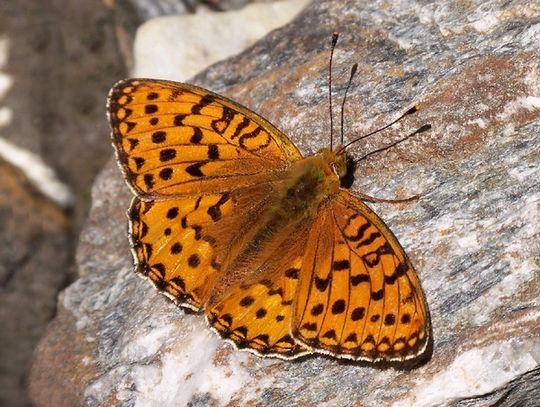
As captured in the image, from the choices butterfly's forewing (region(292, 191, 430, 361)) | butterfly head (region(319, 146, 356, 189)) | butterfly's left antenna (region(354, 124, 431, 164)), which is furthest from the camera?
butterfly's left antenna (region(354, 124, 431, 164))

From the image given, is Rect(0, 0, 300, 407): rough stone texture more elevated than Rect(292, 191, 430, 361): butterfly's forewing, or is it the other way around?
Rect(0, 0, 300, 407): rough stone texture

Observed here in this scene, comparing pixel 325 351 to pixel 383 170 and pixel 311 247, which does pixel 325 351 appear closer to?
pixel 311 247

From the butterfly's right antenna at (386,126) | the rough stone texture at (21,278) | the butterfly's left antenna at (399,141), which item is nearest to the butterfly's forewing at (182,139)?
the butterfly's right antenna at (386,126)

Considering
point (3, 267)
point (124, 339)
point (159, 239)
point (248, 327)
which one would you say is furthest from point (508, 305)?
point (3, 267)

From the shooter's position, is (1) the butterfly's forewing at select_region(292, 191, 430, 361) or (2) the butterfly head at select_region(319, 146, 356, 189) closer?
(1) the butterfly's forewing at select_region(292, 191, 430, 361)

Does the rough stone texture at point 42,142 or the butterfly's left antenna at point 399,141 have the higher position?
the rough stone texture at point 42,142

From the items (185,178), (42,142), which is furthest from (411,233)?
(42,142)

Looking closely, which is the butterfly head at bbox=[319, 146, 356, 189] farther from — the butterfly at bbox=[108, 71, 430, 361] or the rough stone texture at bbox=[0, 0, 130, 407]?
the rough stone texture at bbox=[0, 0, 130, 407]

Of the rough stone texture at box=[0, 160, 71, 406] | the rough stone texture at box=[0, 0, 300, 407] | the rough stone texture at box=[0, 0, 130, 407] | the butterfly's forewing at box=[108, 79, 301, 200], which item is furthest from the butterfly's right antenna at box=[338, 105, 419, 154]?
the rough stone texture at box=[0, 160, 71, 406]

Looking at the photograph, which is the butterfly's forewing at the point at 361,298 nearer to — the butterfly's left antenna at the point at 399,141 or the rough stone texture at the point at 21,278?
the butterfly's left antenna at the point at 399,141
